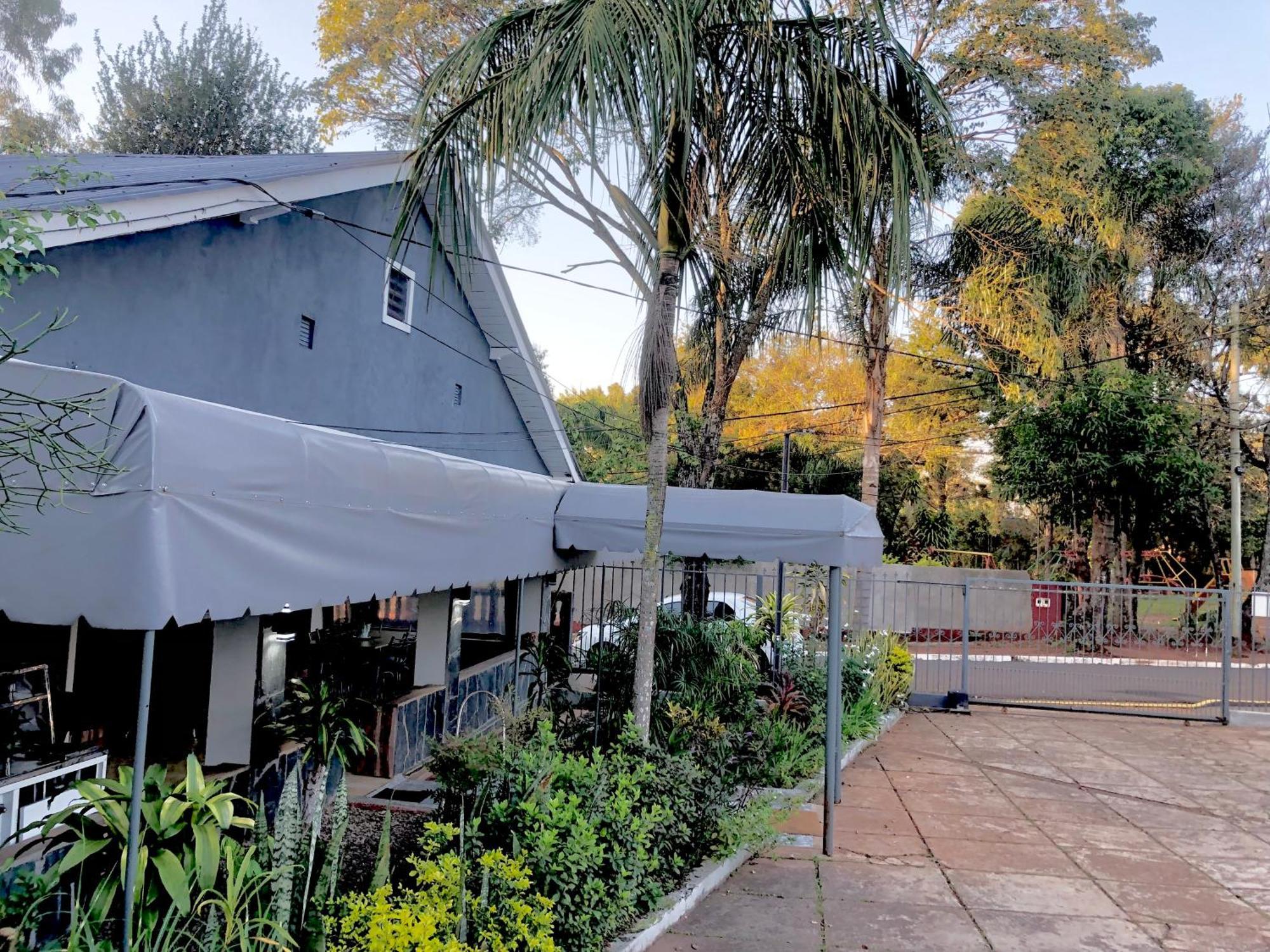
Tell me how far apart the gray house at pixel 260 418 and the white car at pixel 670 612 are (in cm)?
92

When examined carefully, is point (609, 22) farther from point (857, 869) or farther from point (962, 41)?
point (962, 41)

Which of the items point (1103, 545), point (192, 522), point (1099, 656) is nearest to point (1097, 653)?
point (1099, 656)

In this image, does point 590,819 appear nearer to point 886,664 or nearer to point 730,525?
point 730,525

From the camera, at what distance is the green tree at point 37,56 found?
33.1 meters

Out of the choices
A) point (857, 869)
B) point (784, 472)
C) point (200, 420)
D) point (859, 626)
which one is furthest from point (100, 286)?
point (784, 472)

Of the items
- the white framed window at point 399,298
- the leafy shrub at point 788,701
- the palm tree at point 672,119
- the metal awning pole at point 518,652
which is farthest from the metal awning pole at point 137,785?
the white framed window at point 399,298

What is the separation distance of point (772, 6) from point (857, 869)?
18.8 feet

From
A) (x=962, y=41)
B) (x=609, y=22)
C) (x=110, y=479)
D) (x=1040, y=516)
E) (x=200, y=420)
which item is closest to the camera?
(x=110, y=479)

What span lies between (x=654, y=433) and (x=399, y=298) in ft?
20.9

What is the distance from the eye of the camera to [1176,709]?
42.7ft

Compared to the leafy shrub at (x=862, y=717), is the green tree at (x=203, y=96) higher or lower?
higher

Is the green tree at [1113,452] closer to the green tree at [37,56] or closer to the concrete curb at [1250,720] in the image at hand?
the concrete curb at [1250,720]

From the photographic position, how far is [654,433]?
6.34 m

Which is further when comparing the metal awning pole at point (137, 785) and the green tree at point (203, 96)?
the green tree at point (203, 96)
